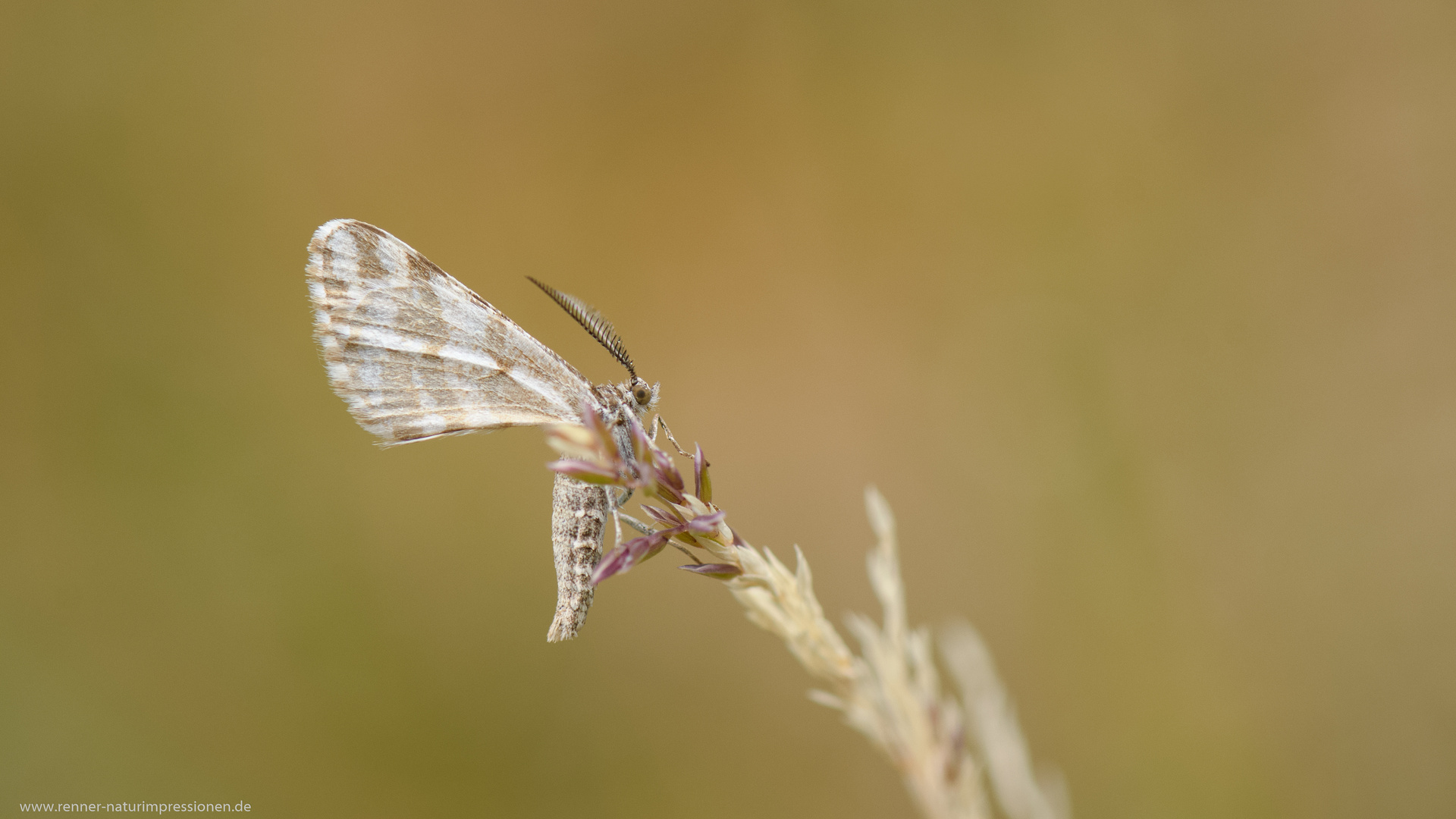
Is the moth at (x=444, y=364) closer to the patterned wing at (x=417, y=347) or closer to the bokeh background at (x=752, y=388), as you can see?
the patterned wing at (x=417, y=347)

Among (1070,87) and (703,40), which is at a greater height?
(703,40)

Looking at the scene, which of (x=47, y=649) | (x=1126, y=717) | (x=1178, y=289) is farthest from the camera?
(x=1178, y=289)

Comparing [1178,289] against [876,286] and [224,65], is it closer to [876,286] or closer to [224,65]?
[876,286]

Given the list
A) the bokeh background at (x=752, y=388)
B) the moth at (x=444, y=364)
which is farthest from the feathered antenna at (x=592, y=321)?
the bokeh background at (x=752, y=388)

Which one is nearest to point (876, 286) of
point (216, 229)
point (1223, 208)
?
point (1223, 208)

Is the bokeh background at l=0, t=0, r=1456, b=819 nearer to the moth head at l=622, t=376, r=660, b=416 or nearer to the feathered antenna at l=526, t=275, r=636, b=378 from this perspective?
the moth head at l=622, t=376, r=660, b=416

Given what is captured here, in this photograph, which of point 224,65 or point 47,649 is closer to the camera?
point 47,649

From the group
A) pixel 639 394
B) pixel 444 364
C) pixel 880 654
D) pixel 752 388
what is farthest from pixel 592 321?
pixel 752 388

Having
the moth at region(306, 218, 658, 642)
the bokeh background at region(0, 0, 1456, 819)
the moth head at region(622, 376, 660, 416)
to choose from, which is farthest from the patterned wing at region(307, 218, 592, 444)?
the bokeh background at region(0, 0, 1456, 819)
